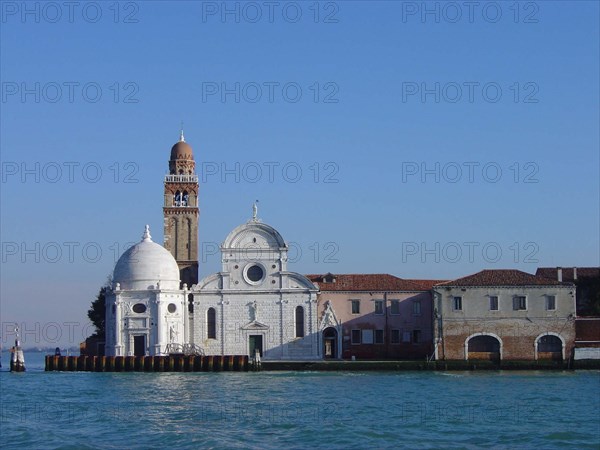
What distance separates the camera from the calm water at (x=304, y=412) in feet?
95.9

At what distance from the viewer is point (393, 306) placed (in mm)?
61125

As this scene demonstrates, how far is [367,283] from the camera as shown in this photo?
203ft

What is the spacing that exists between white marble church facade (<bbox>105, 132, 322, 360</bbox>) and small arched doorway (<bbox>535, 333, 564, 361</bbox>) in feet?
40.5

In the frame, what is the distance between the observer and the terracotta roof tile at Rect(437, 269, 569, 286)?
5847cm

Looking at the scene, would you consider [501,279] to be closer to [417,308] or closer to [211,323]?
[417,308]

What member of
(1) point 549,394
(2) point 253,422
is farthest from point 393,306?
(2) point 253,422

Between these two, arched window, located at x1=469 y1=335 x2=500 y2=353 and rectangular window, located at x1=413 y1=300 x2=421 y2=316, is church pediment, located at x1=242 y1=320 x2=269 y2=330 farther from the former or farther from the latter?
arched window, located at x1=469 y1=335 x2=500 y2=353

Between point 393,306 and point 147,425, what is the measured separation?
3089 centimetres

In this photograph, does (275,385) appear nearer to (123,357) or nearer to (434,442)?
(123,357)

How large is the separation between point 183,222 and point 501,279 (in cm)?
2072

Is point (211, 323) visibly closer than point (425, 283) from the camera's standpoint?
Yes

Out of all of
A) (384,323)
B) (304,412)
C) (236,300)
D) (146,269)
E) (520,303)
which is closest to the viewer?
(304,412)

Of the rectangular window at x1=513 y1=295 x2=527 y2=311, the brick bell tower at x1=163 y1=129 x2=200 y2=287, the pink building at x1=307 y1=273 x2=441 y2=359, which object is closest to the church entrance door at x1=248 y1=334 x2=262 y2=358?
the pink building at x1=307 y1=273 x2=441 y2=359

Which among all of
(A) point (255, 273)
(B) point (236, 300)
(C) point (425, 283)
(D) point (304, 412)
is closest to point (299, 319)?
(A) point (255, 273)
